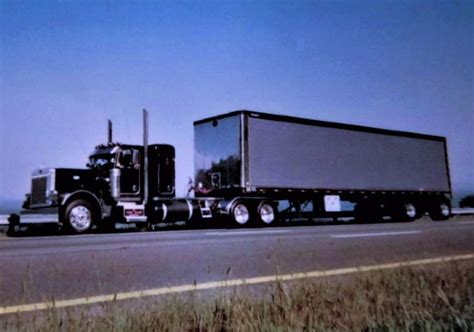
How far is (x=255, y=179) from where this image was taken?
17406 millimetres

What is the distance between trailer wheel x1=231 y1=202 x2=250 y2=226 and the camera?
1686 centimetres

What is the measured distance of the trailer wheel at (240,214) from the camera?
16.9 m

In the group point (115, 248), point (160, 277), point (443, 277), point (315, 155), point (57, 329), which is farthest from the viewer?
point (315, 155)

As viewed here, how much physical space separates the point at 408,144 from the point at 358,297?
20424mm

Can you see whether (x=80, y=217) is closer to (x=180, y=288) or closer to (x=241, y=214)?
(x=241, y=214)

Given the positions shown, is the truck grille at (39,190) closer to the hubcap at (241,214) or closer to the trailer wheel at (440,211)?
the hubcap at (241,214)

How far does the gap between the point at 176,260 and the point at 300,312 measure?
3.63 meters

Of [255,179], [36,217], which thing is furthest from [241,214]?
[36,217]

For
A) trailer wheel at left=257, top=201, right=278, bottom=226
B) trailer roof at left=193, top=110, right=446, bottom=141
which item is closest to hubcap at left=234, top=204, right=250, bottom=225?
trailer wheel at left=257, top=201, right=278, bottom=226

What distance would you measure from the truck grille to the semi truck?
0.11 ft

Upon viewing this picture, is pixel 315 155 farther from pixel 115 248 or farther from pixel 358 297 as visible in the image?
pixel 358 297

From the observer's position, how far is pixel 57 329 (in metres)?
3.27

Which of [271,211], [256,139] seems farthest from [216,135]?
[271,211]

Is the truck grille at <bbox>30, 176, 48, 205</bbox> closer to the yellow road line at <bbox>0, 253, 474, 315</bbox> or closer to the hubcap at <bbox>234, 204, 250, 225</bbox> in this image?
the hubcap at <bbox>234, 204, 250, 225</bbox>
